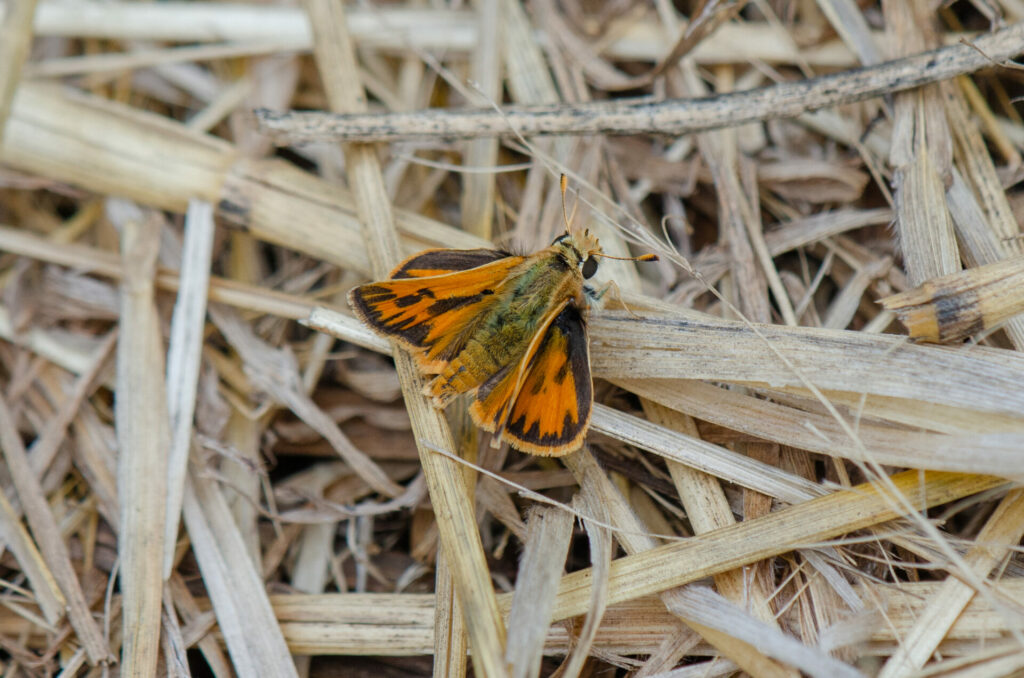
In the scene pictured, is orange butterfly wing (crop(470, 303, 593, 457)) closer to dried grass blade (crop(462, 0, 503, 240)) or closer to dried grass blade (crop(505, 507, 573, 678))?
dried grass blade (crop(505, 507, 573, 678))

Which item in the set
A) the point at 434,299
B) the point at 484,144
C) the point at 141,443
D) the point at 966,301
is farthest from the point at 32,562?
the point at 966,301

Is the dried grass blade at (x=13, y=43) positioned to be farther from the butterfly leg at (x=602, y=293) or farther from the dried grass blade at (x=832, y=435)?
the dried grass blade at (x=832, y=435)

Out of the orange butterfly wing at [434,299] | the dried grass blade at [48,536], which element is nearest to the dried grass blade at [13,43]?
A: the dried grass blade at [48,536]

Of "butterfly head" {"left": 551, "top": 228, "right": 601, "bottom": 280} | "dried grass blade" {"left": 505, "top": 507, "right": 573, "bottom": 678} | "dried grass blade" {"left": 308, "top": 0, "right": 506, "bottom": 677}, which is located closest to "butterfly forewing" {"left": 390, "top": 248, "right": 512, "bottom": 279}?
"butterfly head" {"left": 551, "top": 228, "right": 601, "bottom": 280}

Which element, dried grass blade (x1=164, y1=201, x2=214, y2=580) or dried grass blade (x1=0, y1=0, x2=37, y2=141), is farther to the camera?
dried grass blade (x1=0, y1=0, x2=37, y2=141)

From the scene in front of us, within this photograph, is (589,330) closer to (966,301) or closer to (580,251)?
(580,251)

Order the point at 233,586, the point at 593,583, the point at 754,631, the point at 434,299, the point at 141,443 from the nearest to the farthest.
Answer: the point at 754,631 < the point at 593,583 < the point at 434,299 < the point at 233,586 < the point at 141,443
